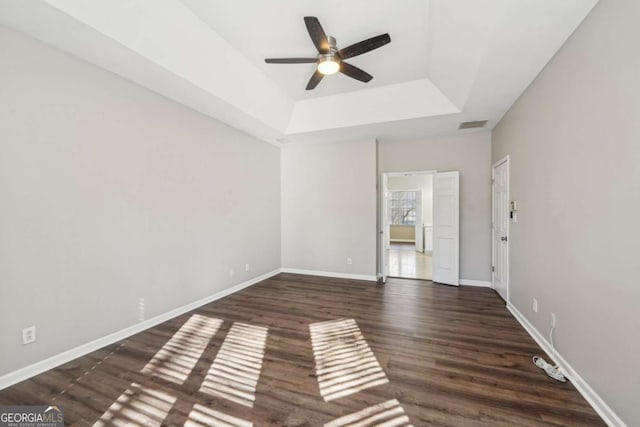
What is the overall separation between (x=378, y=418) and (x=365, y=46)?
3.01 m

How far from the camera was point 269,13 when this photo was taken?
8.08 feet

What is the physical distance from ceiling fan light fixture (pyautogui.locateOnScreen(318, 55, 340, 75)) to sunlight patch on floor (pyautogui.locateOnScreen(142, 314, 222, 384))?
3.13 m

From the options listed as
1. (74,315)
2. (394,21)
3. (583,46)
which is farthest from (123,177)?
(583,46)

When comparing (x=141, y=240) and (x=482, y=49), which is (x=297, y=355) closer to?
(x=141, y=240)

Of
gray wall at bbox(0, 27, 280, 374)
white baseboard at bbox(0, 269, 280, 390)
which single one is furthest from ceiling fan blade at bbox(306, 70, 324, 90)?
white baseboard at bbox(0, 269, 280, 390)

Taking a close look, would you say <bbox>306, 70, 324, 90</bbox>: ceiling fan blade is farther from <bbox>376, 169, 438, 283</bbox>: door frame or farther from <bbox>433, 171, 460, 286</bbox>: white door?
<bbox>433, 171, 460, 286</bbox>: white door

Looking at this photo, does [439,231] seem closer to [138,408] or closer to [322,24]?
[322,24]

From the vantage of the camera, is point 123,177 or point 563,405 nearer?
point 563,405

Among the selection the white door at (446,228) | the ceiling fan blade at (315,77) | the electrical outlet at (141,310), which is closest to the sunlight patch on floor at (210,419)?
the electrical outlet at (141,310)

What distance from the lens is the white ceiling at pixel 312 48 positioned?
197cm

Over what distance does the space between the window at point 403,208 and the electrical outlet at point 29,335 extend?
10.6m

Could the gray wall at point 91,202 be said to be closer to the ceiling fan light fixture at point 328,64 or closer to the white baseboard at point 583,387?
the ceiling fan light fixture at point 328,64

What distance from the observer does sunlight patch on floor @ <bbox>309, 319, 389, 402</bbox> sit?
81.0 inches

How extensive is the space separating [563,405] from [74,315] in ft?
13.4
